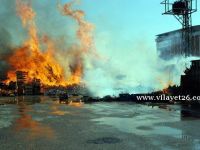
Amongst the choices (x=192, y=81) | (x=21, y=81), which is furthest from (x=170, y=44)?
(x=21, y=81)

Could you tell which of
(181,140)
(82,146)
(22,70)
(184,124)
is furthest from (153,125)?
(22,70)

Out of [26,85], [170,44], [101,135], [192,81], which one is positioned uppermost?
[170,44]

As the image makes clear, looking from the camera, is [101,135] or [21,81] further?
[21,81]

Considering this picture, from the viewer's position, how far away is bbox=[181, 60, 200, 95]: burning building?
35.2 meters

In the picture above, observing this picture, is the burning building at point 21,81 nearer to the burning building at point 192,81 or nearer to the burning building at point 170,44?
the burning building at point 170,44

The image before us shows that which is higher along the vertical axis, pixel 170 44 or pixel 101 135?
pixel 170 44

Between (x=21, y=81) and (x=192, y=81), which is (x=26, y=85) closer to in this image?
(x=21, y=81)

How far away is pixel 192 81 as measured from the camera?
36.0 meters

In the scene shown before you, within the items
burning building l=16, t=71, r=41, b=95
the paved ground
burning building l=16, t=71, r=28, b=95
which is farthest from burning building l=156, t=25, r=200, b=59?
the paved ground

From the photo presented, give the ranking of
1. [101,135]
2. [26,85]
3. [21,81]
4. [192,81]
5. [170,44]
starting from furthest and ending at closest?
[26,85], [21,81], [170,44], [192,81], [101,135]

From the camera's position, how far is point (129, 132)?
53.9ft

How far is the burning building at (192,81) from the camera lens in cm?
3516

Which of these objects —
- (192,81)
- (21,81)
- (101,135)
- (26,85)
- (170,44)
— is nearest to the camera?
(101,135)

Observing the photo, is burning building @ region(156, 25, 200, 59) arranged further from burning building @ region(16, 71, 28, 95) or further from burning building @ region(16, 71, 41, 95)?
burning building @ region(16, 71, 28, 95)
